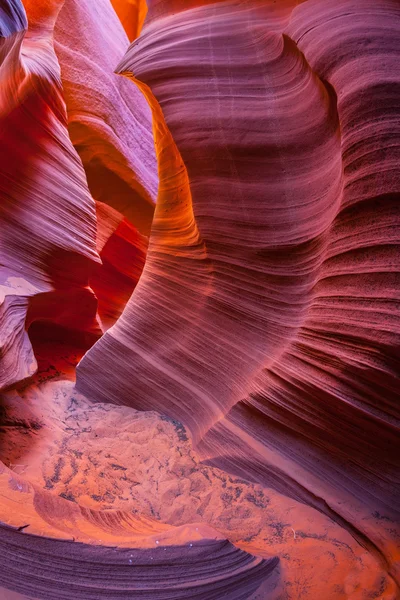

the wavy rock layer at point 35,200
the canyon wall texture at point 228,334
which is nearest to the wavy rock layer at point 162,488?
the canyon wall texture at point 228,334

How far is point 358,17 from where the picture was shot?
218 centimetres

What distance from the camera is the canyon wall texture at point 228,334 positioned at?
196cm

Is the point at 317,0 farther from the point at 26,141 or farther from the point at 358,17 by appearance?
the point at 26,141

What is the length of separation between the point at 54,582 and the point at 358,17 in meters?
2.58

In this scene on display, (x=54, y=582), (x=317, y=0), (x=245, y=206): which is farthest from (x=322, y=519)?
(x=317, y=0)

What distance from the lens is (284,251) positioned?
271 cm

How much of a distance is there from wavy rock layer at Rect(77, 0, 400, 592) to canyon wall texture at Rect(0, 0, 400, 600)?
0.01 m

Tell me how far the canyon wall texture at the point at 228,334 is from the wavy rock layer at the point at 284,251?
0.01 m

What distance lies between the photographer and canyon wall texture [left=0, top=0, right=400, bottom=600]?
1.96 m

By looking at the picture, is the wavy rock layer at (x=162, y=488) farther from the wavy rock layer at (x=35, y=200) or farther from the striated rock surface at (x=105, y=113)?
the striated rock surface at (x=105, y=113)

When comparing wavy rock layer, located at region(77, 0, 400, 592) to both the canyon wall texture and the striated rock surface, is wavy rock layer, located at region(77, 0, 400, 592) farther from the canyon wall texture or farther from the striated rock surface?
the striated rock surface

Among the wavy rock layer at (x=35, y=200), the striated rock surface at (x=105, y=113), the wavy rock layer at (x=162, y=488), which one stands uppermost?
the striated rock surface at (x=105, y=113)

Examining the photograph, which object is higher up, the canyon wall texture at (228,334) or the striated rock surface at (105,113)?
the striated rock surface at (105,113)

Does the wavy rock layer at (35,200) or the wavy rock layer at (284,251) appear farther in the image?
the wavy rock layer at (35,200)
